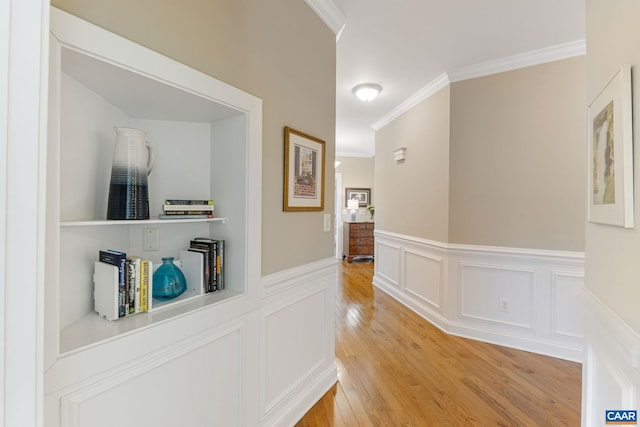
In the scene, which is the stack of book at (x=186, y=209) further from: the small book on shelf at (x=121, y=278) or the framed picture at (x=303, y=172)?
the framed picture at (x=303, y=172)

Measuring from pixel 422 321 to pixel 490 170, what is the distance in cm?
176

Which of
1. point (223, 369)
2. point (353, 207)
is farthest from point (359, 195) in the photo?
point (223, 369)

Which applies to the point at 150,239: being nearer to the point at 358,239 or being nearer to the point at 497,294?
the point at 497,294

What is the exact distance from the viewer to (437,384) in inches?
82.7

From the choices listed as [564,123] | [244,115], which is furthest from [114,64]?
[564,123]

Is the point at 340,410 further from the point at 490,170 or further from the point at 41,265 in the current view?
the point at 490,170

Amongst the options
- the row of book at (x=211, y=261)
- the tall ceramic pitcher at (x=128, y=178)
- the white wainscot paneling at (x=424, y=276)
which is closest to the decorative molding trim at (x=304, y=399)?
the row of book at (x=211, y=261)

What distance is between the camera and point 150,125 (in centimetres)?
138

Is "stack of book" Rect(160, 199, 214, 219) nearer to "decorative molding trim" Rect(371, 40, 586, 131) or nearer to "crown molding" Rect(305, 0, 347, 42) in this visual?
"crown molding" Rect(305, 0, 347, 42)

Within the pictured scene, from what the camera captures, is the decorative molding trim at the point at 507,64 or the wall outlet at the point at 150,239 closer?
the wall outlet at the point at 150,239

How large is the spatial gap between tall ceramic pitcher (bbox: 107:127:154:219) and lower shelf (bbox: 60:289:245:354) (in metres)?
0.36

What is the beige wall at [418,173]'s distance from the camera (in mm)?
3091

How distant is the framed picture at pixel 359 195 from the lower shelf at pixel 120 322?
6.15 m

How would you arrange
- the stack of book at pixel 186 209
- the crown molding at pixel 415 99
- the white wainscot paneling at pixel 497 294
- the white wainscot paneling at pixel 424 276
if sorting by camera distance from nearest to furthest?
the stack of book at pixel 186 209 < the white wainscot paneling at pixel 497 294 < the crown molding at pixel 415 99 < the white wainscot paneling at pixel 424 276
